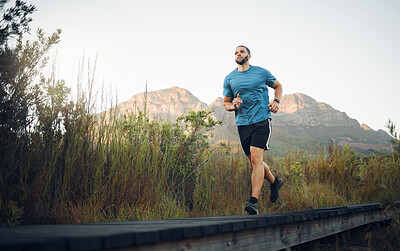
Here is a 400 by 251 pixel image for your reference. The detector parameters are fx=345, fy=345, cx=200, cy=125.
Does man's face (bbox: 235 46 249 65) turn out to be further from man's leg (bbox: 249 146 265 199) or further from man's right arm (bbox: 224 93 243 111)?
man's leg (bbox: 249 146 265 199)

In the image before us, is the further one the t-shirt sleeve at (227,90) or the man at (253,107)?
the t-shirt sleeve at (227,90)

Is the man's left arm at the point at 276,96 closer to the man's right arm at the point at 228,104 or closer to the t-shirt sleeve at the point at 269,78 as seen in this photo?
the t-shirt sleeve at the point at 269,78

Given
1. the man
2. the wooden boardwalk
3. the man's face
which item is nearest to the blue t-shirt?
the man

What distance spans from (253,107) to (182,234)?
280cm

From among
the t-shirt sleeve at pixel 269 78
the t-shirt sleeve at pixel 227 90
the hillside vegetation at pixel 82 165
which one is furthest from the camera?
the t-shirt sleeve at pixel 227 90

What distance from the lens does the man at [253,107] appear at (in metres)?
4.12

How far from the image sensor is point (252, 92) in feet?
14.2

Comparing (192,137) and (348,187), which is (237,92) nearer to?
(192,137)

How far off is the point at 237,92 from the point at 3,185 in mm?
2804

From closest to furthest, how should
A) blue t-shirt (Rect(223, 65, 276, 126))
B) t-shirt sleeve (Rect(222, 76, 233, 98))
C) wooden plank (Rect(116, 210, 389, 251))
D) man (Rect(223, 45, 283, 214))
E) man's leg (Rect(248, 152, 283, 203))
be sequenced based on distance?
wooden plank (Rect(116, 210, 389, 251))
man's leg (Rect(248, 152, 283, 203))
man (Rect(223, 45, 283, 214))
blue t-shirt (Rect(223, 65, 276, 126))
t-shirt sleeve (Rect(222, 76, 233, 98))

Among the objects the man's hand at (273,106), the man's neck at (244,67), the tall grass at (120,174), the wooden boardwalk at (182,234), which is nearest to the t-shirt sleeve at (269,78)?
the man's neck at (244,67)

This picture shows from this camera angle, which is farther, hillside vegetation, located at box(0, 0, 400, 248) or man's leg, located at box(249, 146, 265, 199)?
man's leg, located at box(249, 146, 265, 199)

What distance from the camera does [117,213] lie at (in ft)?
12.0

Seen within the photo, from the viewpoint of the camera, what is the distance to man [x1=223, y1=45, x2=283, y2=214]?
4.12 m
